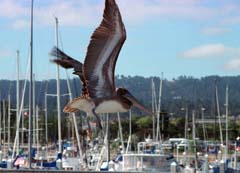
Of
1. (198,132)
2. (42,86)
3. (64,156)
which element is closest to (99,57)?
(64,156)

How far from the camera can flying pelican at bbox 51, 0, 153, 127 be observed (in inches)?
687

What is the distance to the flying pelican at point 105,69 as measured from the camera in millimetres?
17438

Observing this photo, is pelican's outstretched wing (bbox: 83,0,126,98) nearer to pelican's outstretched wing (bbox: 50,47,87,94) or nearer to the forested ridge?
pelican's outstretched wing (bbox: 50,47,87,94)

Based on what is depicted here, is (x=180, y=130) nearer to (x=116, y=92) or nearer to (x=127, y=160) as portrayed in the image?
(x=127, y=160)

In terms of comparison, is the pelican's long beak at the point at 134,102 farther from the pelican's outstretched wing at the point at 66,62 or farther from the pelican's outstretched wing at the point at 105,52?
the pelican's outstretched wing at the point at 66,62

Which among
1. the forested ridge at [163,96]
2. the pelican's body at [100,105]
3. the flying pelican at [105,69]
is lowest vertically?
the pelican's body at [100,105]

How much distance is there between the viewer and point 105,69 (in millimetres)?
17547

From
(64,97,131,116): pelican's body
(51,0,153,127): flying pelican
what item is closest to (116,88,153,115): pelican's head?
(51,0,153,127): flying pelican

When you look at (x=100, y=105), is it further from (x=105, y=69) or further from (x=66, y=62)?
(x=66, y=62)

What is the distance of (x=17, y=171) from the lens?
61.0 ft

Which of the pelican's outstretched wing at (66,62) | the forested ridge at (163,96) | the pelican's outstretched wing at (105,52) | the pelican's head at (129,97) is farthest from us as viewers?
the forested ridge at (163,96)

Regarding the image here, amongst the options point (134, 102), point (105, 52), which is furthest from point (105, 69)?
point (134, 102)

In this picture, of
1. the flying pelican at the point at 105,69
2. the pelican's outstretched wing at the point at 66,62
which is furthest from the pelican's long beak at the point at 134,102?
the pelican's outstretched wing at the point at 66,62

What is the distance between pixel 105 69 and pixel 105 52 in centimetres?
39
